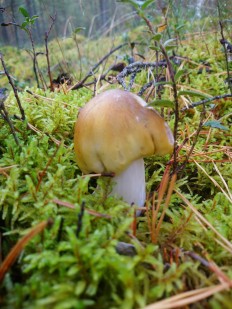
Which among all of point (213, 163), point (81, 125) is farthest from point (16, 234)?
point (213, 163)

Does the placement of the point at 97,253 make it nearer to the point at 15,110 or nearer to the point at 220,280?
the point at 220,280

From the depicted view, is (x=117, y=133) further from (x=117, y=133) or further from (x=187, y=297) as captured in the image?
(x=187, y=297)

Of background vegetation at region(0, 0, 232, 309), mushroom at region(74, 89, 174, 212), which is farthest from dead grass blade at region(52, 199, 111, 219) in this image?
mushroom at region(74, 89, 174, 212)

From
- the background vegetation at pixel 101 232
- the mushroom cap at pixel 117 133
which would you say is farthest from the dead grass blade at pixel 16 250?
the mushroom cap at pixel 117 133

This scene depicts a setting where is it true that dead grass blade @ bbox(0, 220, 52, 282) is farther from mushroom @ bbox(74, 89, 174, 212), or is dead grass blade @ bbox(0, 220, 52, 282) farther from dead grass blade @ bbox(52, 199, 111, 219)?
mushroom @ bbox(74, 89, 174, 212)

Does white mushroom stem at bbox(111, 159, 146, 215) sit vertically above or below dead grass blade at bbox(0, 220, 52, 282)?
below

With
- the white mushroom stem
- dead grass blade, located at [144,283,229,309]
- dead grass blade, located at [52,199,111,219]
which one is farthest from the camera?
the white mushroom stem

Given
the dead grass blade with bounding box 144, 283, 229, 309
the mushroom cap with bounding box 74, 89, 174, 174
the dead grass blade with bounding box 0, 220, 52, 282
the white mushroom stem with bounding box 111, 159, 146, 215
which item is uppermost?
the mushroom cap with bounding box 74, 89, 174, 174
